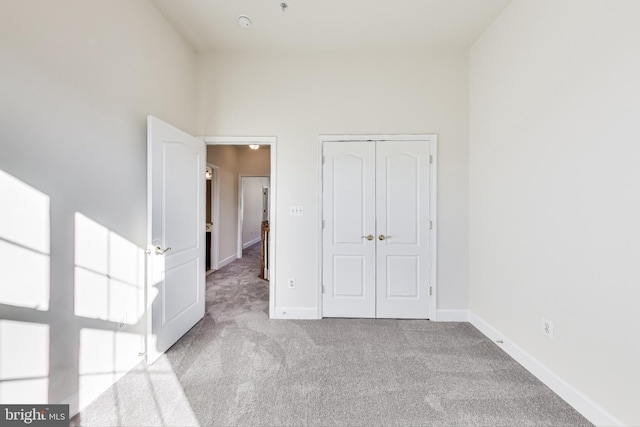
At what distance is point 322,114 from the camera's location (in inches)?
116

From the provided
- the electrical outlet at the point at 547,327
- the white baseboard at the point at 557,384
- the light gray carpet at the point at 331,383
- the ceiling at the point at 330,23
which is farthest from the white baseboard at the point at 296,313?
the ceiling at the point at 330,23

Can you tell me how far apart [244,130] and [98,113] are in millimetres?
1401

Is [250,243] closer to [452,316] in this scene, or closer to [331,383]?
[452,316]

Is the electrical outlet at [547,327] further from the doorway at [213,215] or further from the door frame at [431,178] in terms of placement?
the doorway at [213,215]

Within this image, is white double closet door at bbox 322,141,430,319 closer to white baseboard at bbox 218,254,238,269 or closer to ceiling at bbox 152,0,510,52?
ceiling at bbox 152,0,510,52

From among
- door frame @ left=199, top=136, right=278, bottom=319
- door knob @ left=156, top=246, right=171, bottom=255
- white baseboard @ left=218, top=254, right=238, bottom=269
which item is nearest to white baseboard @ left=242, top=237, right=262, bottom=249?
white baseboard @ left=218, top=254, right=238, bottom=269

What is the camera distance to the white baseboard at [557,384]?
1483 millimetres

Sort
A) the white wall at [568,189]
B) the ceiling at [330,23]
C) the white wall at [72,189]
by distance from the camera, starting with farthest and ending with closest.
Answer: the ceiling at [330,23] < the white wall at [568,189] < the white wall at [72,189]

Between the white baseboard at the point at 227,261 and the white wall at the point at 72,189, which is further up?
the white wall at the point at 72,189

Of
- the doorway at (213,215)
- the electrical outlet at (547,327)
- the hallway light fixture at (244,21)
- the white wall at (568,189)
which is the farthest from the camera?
the doorway at (213,215)

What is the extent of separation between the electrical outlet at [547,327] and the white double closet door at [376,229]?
1.10m

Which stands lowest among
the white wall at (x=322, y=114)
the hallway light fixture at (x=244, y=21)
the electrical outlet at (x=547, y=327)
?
the electrical outlet at (x=547, y=327)

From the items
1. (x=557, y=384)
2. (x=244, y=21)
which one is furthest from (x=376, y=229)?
(x=244, y=21)

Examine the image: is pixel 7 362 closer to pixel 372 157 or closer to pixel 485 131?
pixel 372 157
